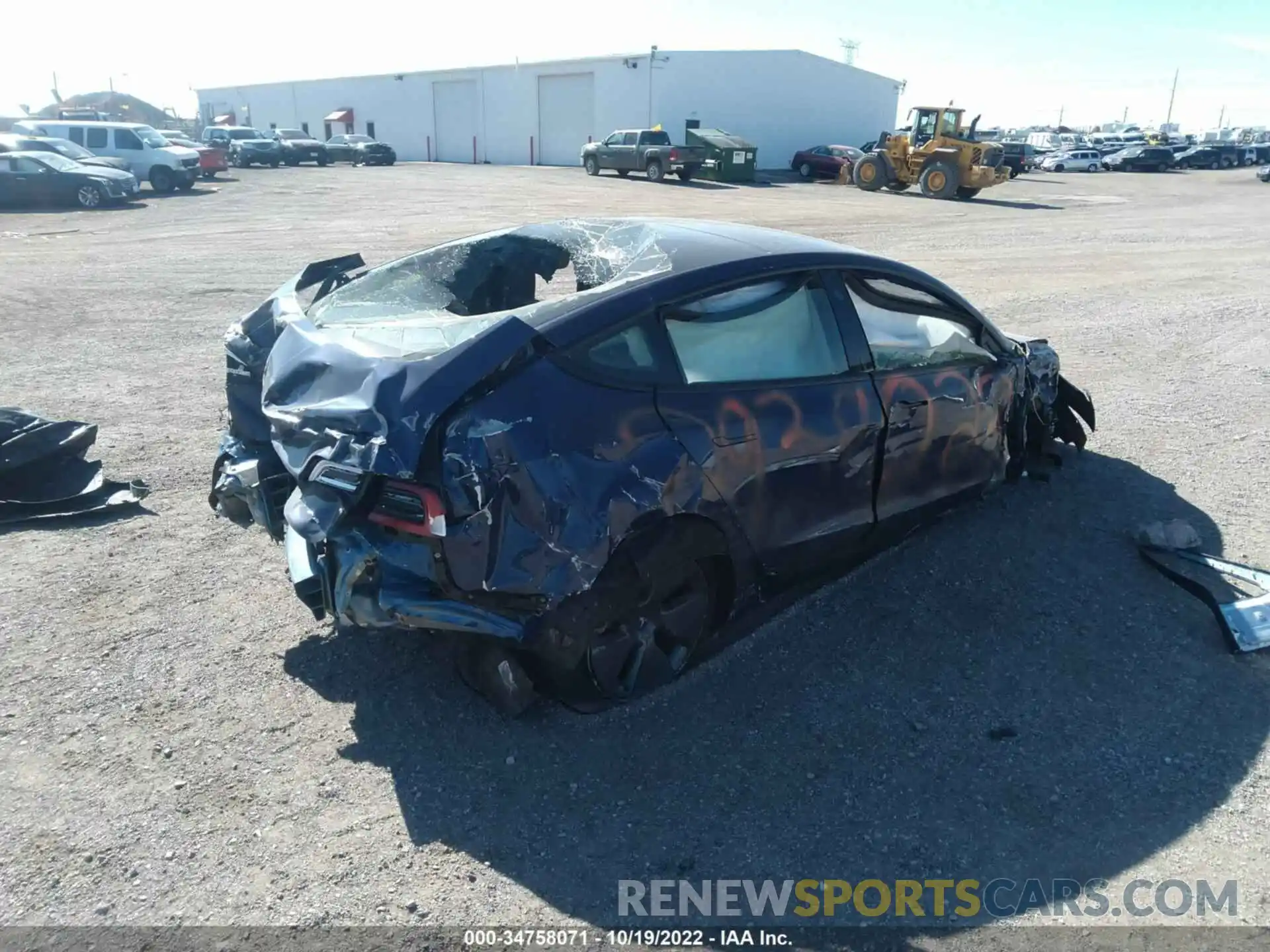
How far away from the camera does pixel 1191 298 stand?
467 inches

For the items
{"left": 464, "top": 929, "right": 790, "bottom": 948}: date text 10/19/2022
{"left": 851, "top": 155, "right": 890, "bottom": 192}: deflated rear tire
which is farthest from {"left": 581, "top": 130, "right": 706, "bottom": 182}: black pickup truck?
{"left": 464, "top": 929, "right": 790, "bottom": 948}: date text 10/19/2022

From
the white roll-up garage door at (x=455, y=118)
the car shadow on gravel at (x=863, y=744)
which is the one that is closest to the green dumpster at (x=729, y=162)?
the white roll-up garage door at (x=455, y=118)

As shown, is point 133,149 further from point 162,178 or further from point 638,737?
point 638,737

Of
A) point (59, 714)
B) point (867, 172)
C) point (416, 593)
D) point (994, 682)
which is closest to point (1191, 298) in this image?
point (994, 682)

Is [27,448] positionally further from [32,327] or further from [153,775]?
[32,327]

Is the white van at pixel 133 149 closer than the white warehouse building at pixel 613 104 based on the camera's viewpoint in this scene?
Yes

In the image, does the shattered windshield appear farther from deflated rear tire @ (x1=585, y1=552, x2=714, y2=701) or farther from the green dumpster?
the green dumpster

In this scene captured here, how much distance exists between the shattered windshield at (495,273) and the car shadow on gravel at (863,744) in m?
1.37

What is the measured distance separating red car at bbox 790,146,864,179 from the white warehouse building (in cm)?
979

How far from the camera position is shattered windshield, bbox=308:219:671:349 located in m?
3.72

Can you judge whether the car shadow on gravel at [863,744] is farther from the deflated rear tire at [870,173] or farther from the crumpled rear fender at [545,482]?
the deflated rear tire at [870,173]

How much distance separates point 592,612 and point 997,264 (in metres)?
13.2

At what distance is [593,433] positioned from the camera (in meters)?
3.06

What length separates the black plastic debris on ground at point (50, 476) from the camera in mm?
4984
